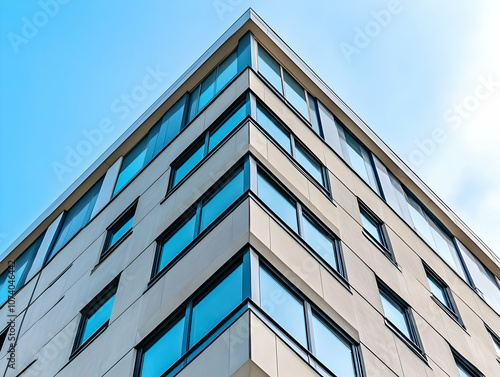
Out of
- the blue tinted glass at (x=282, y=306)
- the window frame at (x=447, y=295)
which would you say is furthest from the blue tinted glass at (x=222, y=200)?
the window frame at (x=447, y=295)

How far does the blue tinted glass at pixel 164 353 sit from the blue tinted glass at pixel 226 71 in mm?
9207

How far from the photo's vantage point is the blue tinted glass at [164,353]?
37.8 feet

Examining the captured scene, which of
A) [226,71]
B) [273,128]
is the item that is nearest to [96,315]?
[273,128]

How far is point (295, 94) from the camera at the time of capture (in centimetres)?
2038

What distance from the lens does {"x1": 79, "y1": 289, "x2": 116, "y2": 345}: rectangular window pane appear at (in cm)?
1512

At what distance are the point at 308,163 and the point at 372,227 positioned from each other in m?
2.86

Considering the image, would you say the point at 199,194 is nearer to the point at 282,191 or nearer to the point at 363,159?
the point at 282,191

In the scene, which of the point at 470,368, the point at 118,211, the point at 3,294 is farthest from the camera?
the point at 3,294

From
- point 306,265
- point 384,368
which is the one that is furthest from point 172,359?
point 384,368

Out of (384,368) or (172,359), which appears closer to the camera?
(172,359)

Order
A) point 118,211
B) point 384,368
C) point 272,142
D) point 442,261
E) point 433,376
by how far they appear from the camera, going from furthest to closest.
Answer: point 442,261 < point 118,211 < point 272,142 < point 433,376 < point 384,368

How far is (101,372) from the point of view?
13.1 meters

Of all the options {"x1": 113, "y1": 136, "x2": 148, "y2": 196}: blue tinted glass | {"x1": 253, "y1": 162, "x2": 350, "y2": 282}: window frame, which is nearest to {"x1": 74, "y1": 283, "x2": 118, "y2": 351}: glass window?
{"x1": 253, "y1": 162, "x2": 350, "y2": 282}: window frame

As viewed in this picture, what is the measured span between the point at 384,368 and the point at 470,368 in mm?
5259
